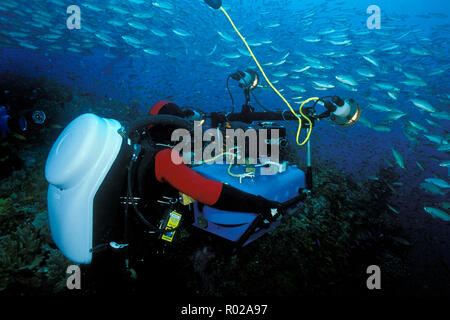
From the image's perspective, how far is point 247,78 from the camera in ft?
8.18

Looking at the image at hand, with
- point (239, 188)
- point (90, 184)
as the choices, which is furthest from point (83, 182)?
point (239, 188)

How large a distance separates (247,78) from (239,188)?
138 centimetres

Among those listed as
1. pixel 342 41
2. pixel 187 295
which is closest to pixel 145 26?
pixel 342 41

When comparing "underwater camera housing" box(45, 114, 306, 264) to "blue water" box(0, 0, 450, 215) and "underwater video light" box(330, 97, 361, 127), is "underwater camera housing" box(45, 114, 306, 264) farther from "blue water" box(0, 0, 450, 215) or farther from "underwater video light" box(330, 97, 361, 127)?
"blue water" box(0, 0, 450, 215)

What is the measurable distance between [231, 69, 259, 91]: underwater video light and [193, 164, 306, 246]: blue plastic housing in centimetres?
106

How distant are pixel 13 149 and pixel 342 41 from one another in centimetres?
1128

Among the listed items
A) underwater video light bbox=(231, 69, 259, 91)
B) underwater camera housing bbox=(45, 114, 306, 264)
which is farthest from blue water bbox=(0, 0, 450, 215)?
underwater camera housing bbox=(45, 114, 306, 264)

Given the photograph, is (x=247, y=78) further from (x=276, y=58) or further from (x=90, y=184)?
(x=276, y=58)

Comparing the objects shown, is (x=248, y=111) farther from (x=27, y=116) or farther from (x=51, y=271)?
(x=51, y=271)

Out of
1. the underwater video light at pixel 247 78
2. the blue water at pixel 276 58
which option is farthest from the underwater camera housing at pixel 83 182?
the blue water at pixel 276 58

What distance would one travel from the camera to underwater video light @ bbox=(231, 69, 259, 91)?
8.07 feet

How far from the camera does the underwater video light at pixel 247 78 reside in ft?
8.07

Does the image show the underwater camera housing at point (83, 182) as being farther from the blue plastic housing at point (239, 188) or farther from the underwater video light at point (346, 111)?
the underwater video light at point (346, 111)

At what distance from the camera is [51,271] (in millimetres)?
3498
